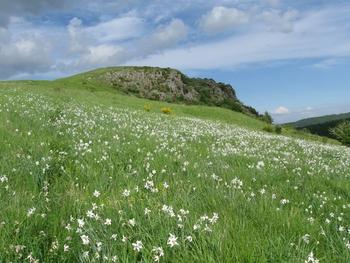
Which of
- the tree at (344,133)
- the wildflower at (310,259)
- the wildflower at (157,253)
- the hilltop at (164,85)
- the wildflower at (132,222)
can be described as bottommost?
the tree at (344,133)

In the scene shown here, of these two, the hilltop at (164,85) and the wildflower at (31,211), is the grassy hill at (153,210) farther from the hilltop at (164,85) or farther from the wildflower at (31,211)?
the hilltop at (164,85)

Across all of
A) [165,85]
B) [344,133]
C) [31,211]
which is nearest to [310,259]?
[31,211]

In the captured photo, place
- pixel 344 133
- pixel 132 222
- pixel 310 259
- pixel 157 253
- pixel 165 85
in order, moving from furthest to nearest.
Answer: pixel 165 85 < pixel 344 133 < pixel 132 222 < pixel 157 253 < pixel 310 259

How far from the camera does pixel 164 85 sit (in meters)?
148

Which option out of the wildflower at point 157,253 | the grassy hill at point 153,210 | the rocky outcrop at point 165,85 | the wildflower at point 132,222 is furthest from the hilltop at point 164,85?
the wildflower at point 157,253

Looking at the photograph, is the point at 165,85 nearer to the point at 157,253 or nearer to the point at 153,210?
the point at 153,210

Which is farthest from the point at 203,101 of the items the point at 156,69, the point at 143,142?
the point at 143,142

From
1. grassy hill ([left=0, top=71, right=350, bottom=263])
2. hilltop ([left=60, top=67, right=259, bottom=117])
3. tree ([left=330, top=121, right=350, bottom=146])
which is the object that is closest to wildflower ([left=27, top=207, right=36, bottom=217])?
grassy hill ([left=0, top=71, right=350, bottom=263])

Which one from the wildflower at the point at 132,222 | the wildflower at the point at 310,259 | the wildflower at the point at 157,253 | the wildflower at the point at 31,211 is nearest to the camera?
the wildflower at the point at 157,253

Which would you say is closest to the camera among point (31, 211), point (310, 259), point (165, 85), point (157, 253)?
point (310, 259)

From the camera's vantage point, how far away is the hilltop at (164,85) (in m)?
125

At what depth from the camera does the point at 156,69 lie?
6043 inches

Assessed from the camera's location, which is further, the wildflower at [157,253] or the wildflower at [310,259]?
the wildflower at [310,259]

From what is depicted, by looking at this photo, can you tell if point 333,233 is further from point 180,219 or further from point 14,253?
point 14,253
